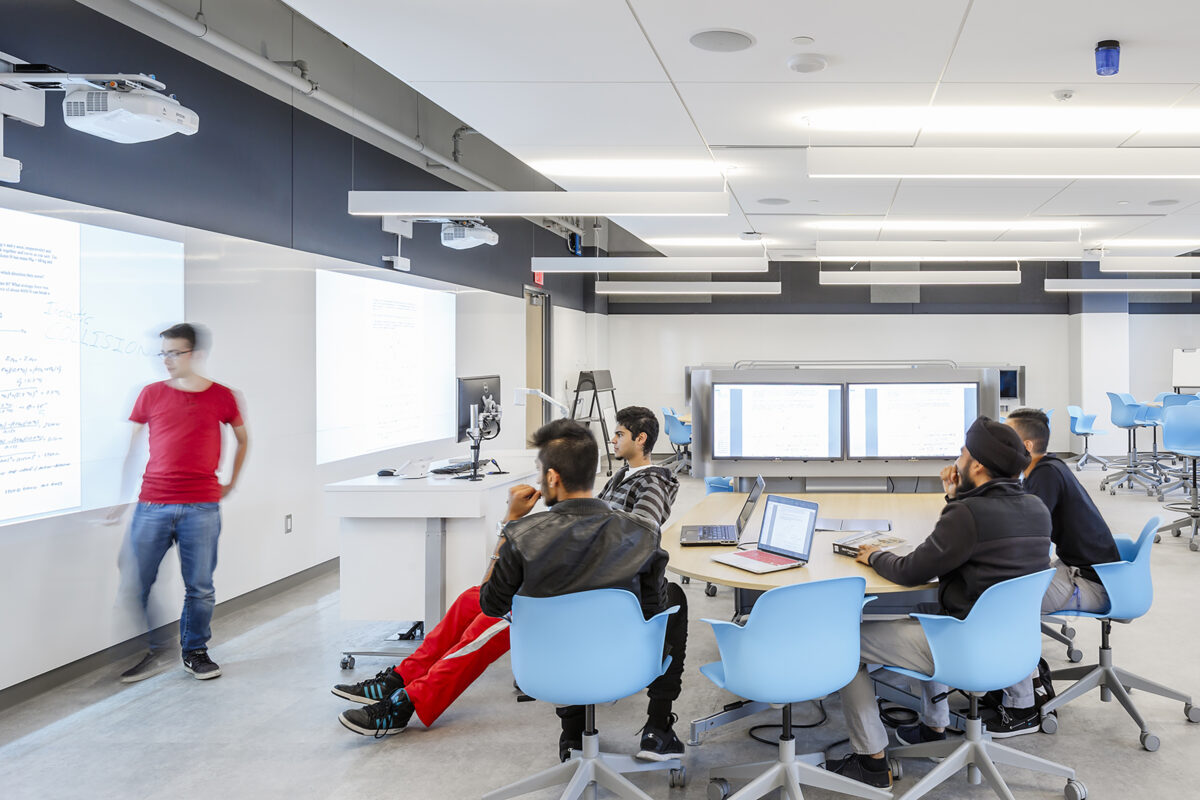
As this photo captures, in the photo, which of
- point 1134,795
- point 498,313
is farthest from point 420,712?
point 498,313

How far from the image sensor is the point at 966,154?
4359 millimetres

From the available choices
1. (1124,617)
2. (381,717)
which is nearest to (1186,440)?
(1124,617)

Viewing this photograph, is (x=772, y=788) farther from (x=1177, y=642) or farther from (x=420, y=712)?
Result: (x=1177, y=642)

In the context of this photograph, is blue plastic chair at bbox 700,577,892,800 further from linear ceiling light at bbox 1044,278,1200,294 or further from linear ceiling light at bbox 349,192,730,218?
linear ceiling light at bbox 1044,278,1200,294

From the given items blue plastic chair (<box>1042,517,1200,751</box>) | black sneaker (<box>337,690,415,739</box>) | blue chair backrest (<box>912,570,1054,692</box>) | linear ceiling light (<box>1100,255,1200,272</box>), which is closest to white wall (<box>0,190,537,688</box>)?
black sneaker (<box>337,690,415,739</box>)

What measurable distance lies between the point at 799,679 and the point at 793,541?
64 centimetres

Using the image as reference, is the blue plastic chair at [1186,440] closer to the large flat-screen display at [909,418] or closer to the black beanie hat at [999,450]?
the large flat-screen display at [909,418]

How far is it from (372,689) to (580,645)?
134 cm

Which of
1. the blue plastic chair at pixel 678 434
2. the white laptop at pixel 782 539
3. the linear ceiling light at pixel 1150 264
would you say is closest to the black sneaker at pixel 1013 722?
the white laptop at pixel 782 539

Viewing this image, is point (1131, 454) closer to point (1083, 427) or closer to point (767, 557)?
point (1083, 427)

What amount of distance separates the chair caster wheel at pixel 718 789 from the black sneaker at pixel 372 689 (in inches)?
50.3

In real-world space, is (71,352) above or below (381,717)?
above

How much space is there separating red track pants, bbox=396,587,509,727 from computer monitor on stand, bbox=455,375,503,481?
3.01 ft

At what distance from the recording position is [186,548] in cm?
391
